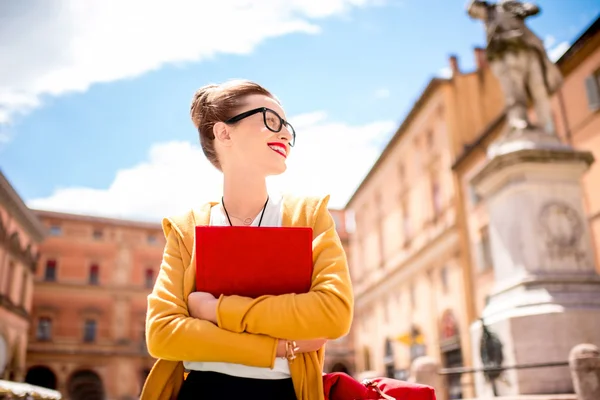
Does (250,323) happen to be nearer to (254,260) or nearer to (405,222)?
(254,260)

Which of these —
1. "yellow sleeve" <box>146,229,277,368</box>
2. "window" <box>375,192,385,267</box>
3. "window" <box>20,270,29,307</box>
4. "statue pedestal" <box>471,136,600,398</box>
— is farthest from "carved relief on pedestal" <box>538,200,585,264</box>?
"window" <box>20,270,29,307</box>

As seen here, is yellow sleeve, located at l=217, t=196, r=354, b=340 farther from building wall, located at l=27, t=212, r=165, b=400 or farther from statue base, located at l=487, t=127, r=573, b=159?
building wall, located at l=27, t=212, r=165, b=400

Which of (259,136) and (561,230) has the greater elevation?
(561,230)

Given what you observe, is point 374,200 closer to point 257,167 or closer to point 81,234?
point 81,234

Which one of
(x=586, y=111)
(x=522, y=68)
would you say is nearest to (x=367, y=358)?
(x=586, y=111)

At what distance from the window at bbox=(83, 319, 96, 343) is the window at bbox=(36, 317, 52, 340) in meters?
2.48

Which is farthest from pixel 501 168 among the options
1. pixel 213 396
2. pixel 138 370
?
pixel 138 370

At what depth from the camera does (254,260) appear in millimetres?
1845

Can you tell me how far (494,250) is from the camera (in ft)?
24.1

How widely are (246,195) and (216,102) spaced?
40cm

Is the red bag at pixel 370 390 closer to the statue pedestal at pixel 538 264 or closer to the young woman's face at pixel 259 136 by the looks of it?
the young woman's face at pixel 259 136

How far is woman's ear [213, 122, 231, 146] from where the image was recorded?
7.22ft

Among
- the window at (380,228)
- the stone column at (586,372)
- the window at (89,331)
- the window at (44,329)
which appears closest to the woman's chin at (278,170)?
the stone column at (586,372)

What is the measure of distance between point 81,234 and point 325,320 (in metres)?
45.5
